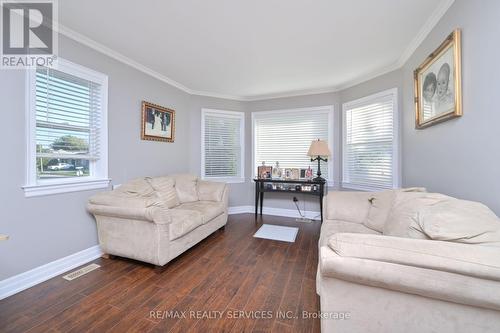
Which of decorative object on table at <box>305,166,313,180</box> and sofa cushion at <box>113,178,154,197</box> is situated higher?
decorative object on table at <box>305,166,313,180</box>

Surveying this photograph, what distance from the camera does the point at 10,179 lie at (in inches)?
69.4

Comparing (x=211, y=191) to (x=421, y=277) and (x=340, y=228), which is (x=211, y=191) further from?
(x=421, y=277)

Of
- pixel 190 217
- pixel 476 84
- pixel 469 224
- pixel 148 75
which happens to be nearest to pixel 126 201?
pixel 190 217

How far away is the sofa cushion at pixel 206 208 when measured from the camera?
2701 mm

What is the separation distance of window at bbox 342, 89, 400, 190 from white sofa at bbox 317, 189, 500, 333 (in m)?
1.97

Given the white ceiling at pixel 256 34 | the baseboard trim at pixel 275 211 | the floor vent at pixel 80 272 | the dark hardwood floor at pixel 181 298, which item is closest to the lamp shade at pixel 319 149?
the white ceiling at pixel 256 34

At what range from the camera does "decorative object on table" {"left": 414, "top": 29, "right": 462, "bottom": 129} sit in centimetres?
156

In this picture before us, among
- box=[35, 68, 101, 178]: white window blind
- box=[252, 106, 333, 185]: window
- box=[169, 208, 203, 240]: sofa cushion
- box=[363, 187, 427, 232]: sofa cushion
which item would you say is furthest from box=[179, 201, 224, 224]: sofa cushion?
box=[363, 187, 427, 232]: sofa cushion

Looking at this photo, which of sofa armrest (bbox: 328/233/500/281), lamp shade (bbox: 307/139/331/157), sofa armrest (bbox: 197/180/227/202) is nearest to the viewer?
sofa armrest (bbox: 328/233/500/281)

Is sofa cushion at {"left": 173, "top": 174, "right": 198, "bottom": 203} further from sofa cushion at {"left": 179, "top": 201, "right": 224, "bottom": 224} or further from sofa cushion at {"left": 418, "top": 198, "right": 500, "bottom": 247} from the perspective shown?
sofa cushion at {"left": 418, "top": 198, "right": 500, "bottom": 247}

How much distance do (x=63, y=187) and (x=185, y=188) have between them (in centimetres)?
145

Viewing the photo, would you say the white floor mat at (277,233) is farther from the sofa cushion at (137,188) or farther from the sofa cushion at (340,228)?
the sofa cushion at (137,188)

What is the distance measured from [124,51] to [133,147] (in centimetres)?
120

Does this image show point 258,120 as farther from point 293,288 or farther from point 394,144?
point 293,288
